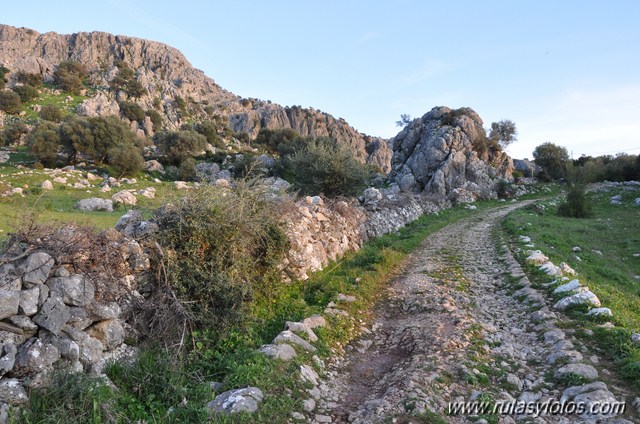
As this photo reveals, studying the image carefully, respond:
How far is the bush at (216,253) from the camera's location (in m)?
7.23

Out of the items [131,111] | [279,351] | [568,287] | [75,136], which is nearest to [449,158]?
[568,287]

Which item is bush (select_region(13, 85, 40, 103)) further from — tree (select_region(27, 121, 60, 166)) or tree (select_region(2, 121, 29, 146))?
tree (select_region(27, 121, 60, 166))

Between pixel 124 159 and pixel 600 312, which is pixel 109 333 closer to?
pixel 600 312

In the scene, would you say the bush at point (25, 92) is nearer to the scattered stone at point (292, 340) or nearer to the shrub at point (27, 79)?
the shrub at point (27, 79)

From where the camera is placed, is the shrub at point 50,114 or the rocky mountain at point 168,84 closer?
the shrub at point 50,114

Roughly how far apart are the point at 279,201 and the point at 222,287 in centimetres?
405

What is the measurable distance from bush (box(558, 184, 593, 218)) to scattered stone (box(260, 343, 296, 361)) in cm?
2745

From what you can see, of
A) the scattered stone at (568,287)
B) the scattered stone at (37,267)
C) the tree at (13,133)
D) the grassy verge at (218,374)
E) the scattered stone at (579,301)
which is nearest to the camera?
the grassy verge at (218,374)

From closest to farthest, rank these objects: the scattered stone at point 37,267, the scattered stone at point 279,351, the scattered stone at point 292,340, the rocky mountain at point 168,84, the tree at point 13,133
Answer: the scattered stone at point 37,267
the scattered stone at point 279,351
the scattered stone at point 292,340
the tree at point 13,133
the rocky mountain at point 168,84

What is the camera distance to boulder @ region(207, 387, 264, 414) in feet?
15.9

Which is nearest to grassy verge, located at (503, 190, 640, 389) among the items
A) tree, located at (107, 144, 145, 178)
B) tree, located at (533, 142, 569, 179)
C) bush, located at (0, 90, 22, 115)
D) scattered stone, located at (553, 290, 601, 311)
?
scattered stone, located at (553, 290, 601, 311)

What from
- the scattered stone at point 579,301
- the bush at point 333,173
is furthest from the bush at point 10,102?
the scattered stone at point 579,301

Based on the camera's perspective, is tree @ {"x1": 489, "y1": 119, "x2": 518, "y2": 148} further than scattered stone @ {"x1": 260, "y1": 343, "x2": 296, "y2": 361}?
Yes

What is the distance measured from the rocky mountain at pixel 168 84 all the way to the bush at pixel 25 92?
16250 mm
